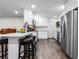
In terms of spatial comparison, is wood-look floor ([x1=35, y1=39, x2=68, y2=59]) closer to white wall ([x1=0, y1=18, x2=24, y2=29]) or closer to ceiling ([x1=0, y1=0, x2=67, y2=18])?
ceiling ([x1=0, y1=0, x2=67, y2=18])

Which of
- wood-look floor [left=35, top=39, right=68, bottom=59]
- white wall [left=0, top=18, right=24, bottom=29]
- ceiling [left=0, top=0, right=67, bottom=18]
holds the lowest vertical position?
wood-look floor [left=35, top=39, right=68, bottom=59]

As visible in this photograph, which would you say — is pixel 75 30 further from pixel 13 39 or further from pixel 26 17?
pixel 26 17

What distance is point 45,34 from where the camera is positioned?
11.7 m

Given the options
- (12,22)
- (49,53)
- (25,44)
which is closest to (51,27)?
A: (12,22)

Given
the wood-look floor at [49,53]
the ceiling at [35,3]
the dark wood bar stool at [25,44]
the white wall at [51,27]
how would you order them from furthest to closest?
1. the white wall at [51,27]
2. the ceiling at [35,3]
3. the wood-look floor at [49,53]
4. the dark wood bar stool at [25,44]

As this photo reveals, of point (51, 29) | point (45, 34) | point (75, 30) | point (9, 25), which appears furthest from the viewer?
point (51, 29)

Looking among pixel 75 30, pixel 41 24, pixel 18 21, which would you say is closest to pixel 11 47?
pixel 75 30

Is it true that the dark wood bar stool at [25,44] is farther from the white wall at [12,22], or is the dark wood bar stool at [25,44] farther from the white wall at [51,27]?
the white wall at [51,27]

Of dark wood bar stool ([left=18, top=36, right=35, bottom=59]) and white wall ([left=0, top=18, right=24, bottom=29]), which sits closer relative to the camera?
dark wood bar stool ([left=18, top=36, right=35, bottom=59])

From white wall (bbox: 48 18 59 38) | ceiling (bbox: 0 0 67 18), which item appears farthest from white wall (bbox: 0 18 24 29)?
white wall (bbox: 48 18 59 38)

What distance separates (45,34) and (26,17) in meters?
4.60

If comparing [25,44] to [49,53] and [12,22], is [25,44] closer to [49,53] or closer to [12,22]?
[49,53]

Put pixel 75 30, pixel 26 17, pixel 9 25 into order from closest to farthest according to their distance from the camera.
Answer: pixel 75 30 → pixel 26 17 → pixel 9 25

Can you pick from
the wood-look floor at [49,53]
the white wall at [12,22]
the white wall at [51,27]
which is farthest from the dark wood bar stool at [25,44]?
the white wall at [51,27]
